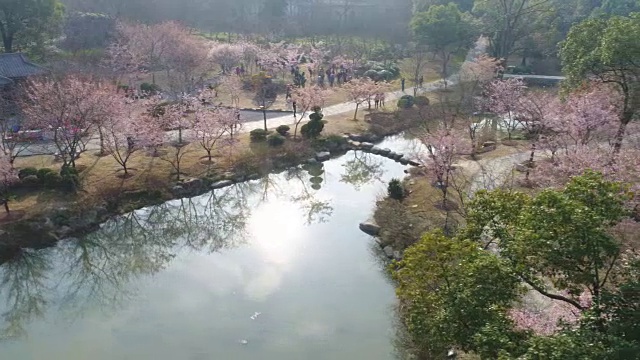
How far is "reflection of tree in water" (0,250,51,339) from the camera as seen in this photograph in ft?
51.0

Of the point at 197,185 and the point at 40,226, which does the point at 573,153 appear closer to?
the point at 197,185

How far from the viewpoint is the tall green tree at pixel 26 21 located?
3462 cm

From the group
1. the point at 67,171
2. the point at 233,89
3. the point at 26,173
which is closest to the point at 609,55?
the point at 233,89

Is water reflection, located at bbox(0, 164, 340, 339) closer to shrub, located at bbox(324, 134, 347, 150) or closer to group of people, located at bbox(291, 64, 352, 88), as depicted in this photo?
shrub, located at bbox(324, 134, 347, 150)

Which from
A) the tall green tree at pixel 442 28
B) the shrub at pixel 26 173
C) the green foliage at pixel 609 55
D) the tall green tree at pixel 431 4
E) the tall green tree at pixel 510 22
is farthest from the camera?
the tall green tree at pixel 431 4

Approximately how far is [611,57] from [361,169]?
12.2 m

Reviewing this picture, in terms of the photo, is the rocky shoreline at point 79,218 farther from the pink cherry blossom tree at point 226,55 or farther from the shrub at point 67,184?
the pink cherry blossom tree at point 226,55

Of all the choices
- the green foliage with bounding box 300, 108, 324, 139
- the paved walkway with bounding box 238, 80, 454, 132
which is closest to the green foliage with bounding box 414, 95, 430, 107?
the paved walkway with bounding box 238, 80, 454, 132

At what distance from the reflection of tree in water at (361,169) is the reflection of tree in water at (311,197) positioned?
4.53 feet

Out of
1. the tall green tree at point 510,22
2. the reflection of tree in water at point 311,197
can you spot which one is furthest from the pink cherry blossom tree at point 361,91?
the tall green tree at point 510,22

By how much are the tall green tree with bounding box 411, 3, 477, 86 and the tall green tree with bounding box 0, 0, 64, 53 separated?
27111 mm

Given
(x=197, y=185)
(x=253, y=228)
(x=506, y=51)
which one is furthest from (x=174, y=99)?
(x=506, y=51)

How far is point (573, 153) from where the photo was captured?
59.1 ft

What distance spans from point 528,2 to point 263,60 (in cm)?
2422
